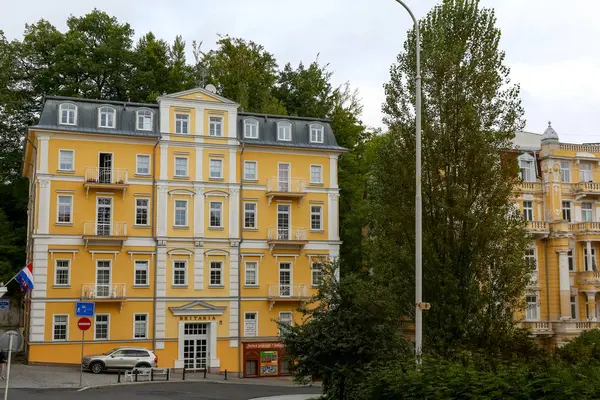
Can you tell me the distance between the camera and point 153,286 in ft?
141

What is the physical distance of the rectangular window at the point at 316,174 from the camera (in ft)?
156

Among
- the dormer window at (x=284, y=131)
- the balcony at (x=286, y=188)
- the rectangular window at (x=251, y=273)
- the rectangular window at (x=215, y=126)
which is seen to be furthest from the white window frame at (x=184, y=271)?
the dormer window at (x=284, y=131)

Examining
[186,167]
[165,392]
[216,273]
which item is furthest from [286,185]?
[165,392]

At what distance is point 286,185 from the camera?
4631cm

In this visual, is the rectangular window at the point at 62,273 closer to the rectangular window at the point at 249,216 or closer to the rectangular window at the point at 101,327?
the rectangular window at the point at 101,327

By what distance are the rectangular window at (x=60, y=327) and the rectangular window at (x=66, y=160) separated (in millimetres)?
8470

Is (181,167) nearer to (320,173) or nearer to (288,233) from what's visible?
(288,233)

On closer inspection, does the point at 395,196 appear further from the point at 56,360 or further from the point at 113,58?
the point at 113,58

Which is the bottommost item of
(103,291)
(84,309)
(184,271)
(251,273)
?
(84,309)

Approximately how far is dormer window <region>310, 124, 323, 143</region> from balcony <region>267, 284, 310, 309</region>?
31.6 feet

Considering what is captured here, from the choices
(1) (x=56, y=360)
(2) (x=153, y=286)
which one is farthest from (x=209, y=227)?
(1) (x=56, y=360)

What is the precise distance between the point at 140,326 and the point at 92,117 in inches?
499

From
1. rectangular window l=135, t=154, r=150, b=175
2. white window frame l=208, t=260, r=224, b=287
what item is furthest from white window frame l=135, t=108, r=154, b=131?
white window frame l=208, t=260, r=224, b=287

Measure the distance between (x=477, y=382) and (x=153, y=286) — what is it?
3205cm
